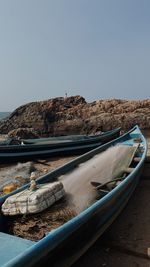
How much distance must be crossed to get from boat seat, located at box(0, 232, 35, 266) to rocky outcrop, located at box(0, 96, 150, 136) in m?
23.5

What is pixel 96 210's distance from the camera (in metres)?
4.02

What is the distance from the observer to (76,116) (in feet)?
103

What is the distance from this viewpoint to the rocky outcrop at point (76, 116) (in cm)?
2784

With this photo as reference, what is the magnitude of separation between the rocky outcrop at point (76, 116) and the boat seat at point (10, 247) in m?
23.5

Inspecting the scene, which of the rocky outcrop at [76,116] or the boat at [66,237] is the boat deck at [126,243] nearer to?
the boat at [66,237]

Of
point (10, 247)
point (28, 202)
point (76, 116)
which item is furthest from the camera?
point (76, 116)

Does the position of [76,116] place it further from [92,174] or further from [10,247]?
[10,247]

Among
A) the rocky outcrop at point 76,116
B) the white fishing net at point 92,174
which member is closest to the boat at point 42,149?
the white fishing net at point 92,174

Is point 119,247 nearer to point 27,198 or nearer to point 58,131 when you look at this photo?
point 27,198

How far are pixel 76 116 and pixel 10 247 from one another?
28163 millimetres

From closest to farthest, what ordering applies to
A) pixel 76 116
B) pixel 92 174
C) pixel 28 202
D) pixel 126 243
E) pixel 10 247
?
1. pixel 10 247
2. pixel 28 202
3. pixel 126 243
4. pixel 92 174
5. pixel 76 116

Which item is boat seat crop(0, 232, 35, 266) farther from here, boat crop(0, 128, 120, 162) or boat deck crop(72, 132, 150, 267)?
boat crop(0, 128, 120, 162)

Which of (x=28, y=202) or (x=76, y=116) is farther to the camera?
(x=76, y=116)

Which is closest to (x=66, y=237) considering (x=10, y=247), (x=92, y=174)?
(x=10, y=247)
